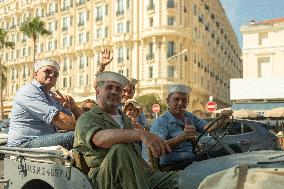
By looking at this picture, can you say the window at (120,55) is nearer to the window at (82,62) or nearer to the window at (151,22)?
the window at (151,22)

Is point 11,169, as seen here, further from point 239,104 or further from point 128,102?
point 239,104

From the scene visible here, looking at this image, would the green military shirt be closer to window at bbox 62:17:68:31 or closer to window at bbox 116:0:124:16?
window at bbox 116:0:124:16

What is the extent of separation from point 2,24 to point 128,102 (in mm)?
79684

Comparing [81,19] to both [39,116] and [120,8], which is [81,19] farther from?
[39,116]

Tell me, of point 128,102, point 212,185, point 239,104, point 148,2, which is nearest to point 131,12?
point 148,2

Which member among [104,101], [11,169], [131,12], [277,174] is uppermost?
[131,12]

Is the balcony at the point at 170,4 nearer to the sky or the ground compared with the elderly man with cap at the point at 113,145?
nearer to the sky

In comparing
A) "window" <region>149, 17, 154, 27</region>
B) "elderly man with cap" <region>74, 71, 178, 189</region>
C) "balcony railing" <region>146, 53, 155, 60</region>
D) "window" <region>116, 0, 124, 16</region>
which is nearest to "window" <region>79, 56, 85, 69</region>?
"window" <region>116, 0, 124, 16</region>

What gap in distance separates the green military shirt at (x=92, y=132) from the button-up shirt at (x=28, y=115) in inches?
42.8

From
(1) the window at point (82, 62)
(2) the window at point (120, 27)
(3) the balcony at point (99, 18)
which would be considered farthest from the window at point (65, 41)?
(2) the window at point (120, 27)

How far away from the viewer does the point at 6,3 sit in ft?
258

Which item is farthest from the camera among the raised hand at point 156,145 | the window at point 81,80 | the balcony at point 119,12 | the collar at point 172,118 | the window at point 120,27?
the window at point 81,80

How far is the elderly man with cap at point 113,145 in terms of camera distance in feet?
8.79

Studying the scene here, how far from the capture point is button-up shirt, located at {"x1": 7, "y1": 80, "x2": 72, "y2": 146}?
407 centimetres
